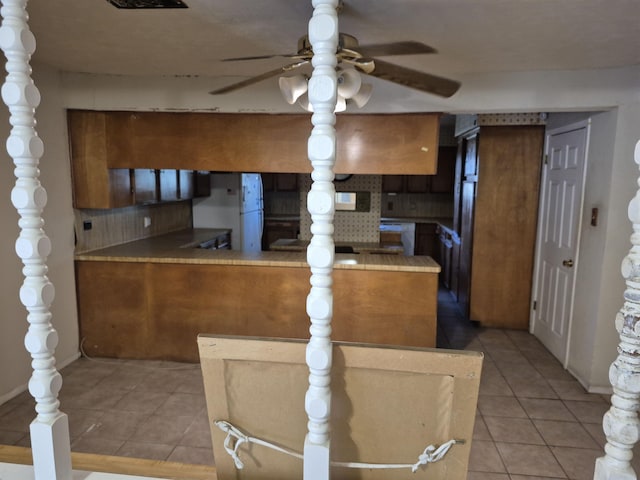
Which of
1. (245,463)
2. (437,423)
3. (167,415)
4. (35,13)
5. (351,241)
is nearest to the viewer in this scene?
(437,423)

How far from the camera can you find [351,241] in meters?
4.83

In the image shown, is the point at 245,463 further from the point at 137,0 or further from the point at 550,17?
the point at 550,17

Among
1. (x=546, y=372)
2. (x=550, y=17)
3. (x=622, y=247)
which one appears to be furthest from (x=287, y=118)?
(x=546, y=372)

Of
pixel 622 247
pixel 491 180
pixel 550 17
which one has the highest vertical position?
pixel 550 17

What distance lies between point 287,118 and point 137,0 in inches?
62.0

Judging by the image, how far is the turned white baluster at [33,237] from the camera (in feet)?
3.51

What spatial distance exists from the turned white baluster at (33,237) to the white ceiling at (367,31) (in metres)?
0.95

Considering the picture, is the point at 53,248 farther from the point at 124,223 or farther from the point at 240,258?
the point at 240,258

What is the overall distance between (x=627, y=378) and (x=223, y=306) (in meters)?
2.92

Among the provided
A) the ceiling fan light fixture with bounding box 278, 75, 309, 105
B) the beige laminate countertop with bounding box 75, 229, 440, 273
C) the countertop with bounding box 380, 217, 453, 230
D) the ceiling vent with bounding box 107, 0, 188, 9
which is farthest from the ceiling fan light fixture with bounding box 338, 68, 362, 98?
the countertop with bounding box 380, 217, 453, 230

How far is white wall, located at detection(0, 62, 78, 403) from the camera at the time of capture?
2.76m

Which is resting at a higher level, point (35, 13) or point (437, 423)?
point (35, 13)

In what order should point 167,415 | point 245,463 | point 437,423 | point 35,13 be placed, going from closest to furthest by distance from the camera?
point 437,423 → point 245,463 → point 35,13 → point 167,415

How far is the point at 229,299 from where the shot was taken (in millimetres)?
3441
